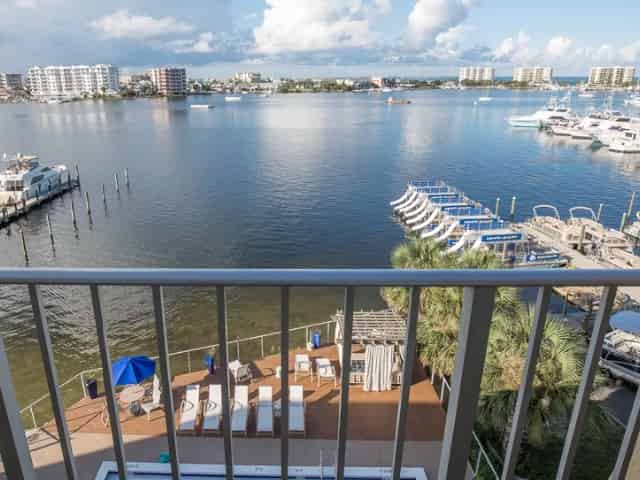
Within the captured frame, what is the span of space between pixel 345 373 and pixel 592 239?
99.1 feet

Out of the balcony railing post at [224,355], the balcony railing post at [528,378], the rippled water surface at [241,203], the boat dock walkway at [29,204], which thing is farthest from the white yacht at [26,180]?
the balcony railing post at [528,378]

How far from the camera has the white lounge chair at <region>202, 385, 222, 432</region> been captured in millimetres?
8539

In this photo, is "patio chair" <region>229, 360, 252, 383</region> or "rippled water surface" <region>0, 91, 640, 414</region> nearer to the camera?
"patio chair" <region>229, 360, 252, 383</region>

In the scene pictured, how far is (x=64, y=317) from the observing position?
790 inches

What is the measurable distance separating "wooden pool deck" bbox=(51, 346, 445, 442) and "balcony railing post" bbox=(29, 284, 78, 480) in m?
7.52

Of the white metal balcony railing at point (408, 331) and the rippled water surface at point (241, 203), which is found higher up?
the white metal balcony railing at point (408, 331)

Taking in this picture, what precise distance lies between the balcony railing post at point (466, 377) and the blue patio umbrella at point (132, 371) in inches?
337

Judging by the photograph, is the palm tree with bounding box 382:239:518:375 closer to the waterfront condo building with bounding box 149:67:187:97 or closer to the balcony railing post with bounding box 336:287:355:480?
the balcony railing post with bounding box 336:287:355:480

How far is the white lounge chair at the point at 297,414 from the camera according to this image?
8530mm

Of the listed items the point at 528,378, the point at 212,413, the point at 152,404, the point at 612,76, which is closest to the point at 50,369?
the point at 528,378

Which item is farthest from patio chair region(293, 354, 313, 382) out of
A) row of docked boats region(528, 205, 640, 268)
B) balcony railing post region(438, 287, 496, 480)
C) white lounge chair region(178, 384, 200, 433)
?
row of docked boats region(528, 205, 640, 268)

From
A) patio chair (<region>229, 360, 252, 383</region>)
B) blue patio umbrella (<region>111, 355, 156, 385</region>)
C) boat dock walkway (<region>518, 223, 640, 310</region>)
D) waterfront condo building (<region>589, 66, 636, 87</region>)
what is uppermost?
waterfront condo building (<region>589, 66, 636, 87</region>)

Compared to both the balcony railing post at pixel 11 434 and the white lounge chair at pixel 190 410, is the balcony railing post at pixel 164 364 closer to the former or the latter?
the balcony railing post at pixel 11 434

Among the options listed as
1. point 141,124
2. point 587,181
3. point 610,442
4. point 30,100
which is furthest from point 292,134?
point 30,100
